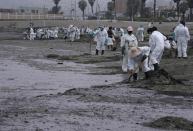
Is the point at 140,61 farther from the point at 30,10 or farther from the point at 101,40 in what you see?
the point at 30,10

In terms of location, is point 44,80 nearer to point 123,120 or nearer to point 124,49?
point 124,49

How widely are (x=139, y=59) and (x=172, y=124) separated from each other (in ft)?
25.7

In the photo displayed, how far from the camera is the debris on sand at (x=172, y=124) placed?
1092 cm

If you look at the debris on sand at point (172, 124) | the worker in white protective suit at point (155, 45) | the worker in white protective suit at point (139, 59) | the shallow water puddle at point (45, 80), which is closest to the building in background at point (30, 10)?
the shallow water puddle at point (45, 80)

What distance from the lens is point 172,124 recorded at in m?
A: 11.1

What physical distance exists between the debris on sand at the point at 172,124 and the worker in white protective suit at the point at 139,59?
711 centimetres

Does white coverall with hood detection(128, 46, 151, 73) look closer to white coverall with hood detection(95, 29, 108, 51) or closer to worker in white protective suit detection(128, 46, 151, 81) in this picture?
worker in white protective suit detection(128, 46, 151, 81)

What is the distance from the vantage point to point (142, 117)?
473 inches

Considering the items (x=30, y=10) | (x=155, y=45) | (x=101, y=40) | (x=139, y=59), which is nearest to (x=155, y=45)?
(x=155, y=45)

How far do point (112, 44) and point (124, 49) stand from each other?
20.5 metres

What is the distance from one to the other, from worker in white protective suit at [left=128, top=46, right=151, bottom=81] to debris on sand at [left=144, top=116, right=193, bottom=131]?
23.3 ft

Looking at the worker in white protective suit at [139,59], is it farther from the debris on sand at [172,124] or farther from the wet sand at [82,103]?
the debris on sand at [172,124]

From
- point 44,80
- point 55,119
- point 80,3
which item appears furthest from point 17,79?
point 80,3

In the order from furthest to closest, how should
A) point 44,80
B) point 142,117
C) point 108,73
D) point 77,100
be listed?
point 108,73 < point 44,80 < point 77,100 < point 142,117
